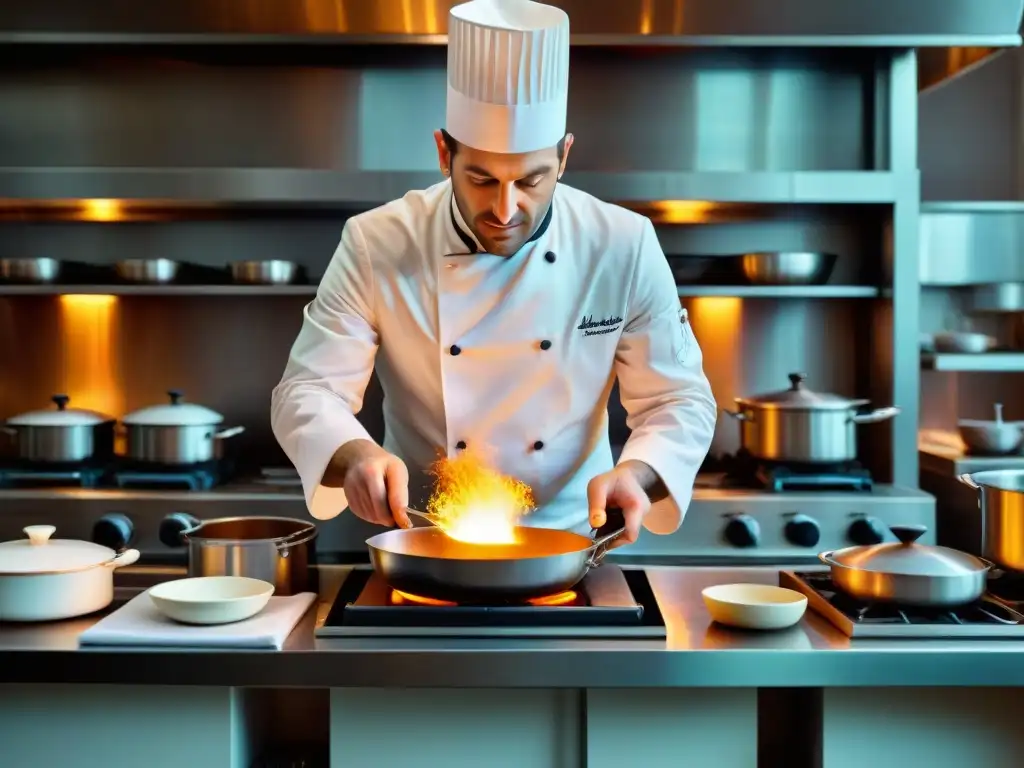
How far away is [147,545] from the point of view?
2980 mm

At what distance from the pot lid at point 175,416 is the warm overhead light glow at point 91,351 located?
1.53 feet

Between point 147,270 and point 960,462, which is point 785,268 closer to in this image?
point 960,462

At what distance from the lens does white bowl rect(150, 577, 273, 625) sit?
1.51 meters

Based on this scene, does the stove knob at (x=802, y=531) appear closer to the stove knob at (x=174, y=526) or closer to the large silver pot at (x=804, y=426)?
the large silver pot at (x=804, y=426)

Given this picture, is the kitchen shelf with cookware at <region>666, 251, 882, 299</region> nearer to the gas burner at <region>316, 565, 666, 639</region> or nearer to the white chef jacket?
the white chef jacket

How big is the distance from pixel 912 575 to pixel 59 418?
2.54 m

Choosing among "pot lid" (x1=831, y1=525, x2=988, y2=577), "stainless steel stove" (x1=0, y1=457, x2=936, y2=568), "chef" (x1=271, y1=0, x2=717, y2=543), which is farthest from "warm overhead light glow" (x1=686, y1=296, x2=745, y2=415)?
"pot lid" (x1=831, y1=525, x2=988, y2=577)

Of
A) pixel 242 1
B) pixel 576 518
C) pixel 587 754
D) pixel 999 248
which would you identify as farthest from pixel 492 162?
pixel 999 248

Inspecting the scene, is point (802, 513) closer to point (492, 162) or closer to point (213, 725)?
point (492, 162)

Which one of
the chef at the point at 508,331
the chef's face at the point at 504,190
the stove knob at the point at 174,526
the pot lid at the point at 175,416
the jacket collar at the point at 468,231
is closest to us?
the chef's face at the point at 504,190

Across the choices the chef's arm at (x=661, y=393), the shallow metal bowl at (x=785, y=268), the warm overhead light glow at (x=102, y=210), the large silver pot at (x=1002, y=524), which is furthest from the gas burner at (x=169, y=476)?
the large silver pot at (x=1002, y=524)

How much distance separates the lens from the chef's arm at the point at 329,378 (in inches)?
75.0

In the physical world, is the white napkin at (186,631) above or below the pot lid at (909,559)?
below

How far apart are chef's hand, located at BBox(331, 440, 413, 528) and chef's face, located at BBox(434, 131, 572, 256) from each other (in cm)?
49
